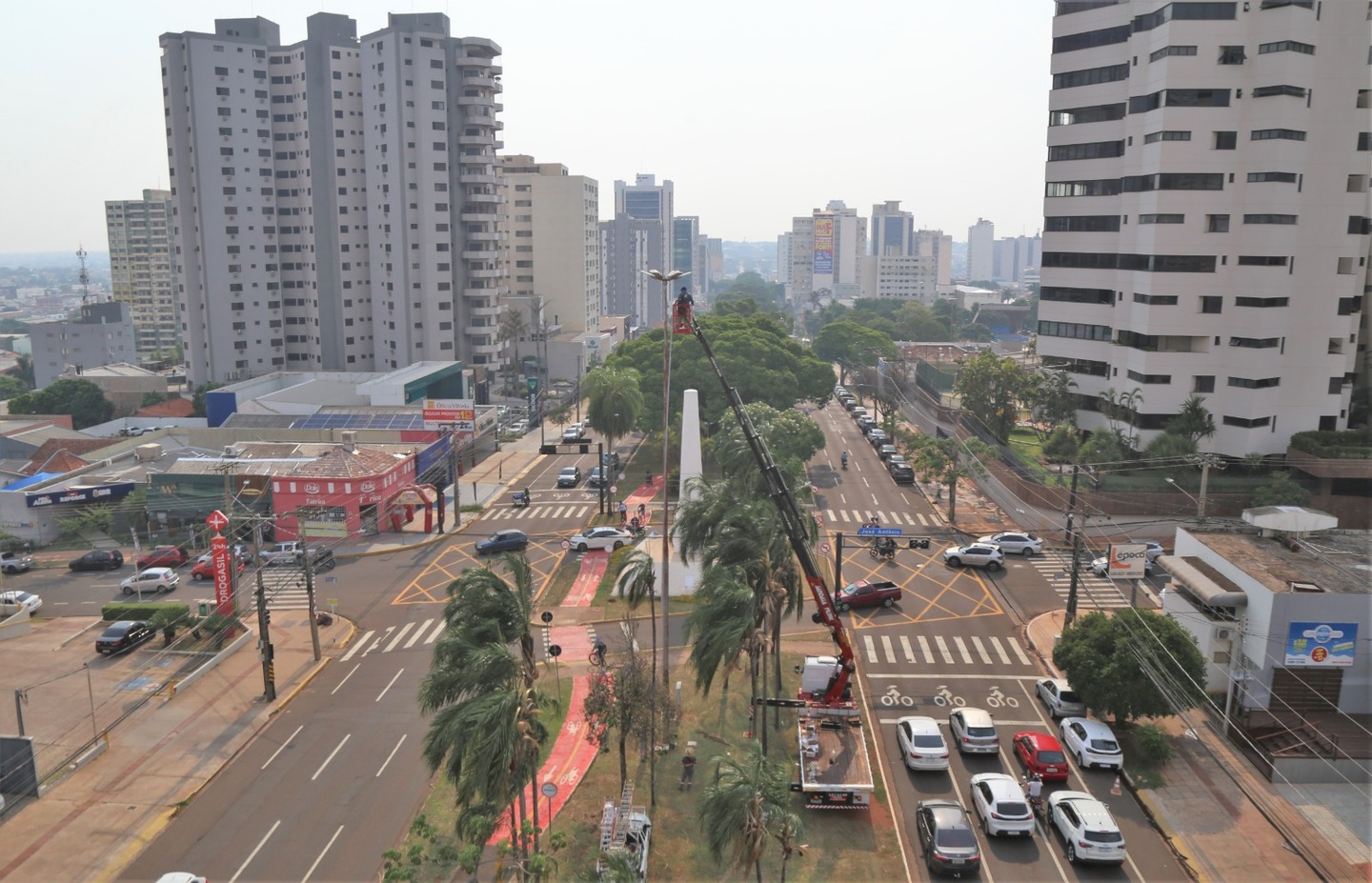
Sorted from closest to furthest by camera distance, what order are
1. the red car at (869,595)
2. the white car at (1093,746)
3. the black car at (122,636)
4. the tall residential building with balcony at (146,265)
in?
1. the white car at (1093,746)
2. the black car at (122,636)
3. the red car at (869,595)
4. the tall residential building with balcony at (146,265)

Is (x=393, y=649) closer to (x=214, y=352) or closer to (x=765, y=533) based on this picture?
(x=765, y=533)

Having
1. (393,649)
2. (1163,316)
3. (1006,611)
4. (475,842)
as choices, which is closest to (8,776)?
(393,649)

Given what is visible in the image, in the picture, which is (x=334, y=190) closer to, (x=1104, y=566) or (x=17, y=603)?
(x=17, y=603)

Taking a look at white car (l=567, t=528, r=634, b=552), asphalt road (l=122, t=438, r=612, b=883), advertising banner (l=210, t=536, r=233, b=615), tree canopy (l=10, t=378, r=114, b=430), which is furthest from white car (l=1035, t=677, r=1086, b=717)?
tree canopy (l=10, t=378, r=114, b=430)

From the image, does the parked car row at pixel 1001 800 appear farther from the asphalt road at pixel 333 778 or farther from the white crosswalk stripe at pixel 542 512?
the white crosswalk stripe at pixel 542 512

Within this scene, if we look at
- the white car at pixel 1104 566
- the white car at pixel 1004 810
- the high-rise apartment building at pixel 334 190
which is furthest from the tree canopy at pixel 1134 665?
the high-rise apartment building at pixel 334 190

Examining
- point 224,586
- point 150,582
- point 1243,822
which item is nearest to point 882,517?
point 1243,822

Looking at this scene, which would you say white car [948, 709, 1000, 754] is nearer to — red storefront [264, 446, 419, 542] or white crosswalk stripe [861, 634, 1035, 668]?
white crosswalk stripe [861, 634, 1035, 668]
